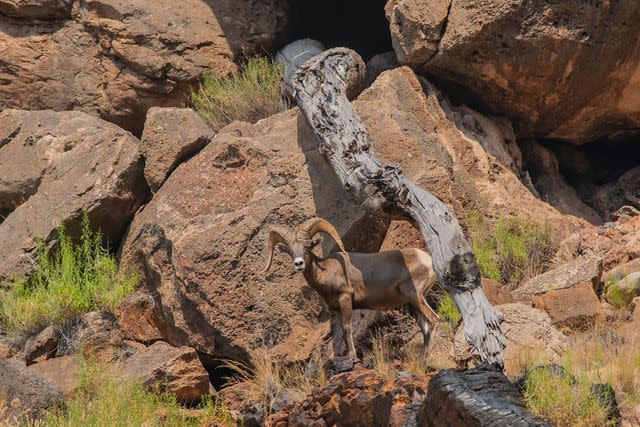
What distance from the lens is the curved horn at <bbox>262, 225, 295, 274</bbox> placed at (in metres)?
9.61

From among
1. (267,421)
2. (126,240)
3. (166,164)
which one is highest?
(166,164)

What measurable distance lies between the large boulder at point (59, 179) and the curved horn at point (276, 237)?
282 centimetres

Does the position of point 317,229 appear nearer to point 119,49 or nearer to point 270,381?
point 270,381

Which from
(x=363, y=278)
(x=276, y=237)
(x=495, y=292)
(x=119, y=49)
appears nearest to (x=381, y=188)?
(x=363, y=278)

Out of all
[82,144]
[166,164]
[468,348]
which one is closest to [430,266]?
[468,348]

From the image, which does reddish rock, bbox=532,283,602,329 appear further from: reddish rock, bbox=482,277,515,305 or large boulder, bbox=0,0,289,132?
large boulder, bbox=0,0,289,132

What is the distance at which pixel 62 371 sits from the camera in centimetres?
1018

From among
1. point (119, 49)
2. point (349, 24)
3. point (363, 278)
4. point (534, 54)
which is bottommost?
point (363, 278)

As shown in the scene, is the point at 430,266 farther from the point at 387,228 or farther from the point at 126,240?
the point at 126,240

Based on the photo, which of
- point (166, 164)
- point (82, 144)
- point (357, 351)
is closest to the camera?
point (357, 351)

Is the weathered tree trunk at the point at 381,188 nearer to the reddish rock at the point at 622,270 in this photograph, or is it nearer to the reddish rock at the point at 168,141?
the reddish rock at the point at 168,141

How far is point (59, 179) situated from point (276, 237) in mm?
3749

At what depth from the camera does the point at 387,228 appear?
416 inches

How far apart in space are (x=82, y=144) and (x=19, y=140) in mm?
946
